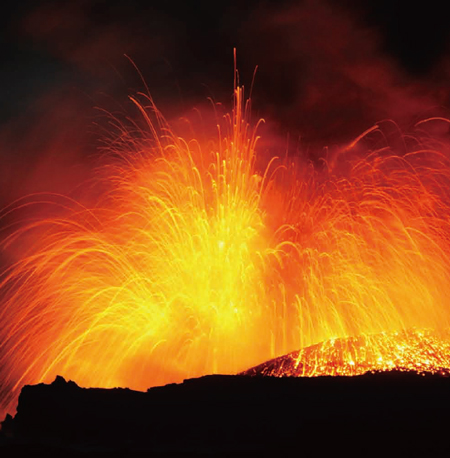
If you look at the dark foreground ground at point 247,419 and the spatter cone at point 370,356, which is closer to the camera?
the dark foreground ground at point 247,419

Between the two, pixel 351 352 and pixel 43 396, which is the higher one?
pixel 351 352

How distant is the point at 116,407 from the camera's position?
27.0m

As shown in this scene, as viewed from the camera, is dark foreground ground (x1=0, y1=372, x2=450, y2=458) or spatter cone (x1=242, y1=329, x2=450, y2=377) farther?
spatter cone (x1=242, y1=329, x2=450, y2=377)

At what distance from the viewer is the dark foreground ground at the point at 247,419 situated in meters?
23.3

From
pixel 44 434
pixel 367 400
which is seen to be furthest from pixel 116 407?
pixel 367 400

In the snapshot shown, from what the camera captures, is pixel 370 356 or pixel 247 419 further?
pixel 370 356

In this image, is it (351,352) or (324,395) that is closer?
(324,395)

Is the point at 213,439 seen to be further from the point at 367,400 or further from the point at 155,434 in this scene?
the point at 367,400

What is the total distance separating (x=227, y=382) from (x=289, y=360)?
198 inches

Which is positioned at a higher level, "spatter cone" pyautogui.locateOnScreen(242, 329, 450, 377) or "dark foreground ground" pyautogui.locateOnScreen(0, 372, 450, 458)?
"spatter cone" pyautogui.locateOnScreen(242, 329, 450, 377)

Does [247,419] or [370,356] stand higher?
[370,356]

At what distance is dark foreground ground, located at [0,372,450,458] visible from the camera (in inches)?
916

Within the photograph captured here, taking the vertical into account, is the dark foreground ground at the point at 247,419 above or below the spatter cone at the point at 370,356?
below

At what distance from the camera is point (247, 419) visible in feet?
81.6
